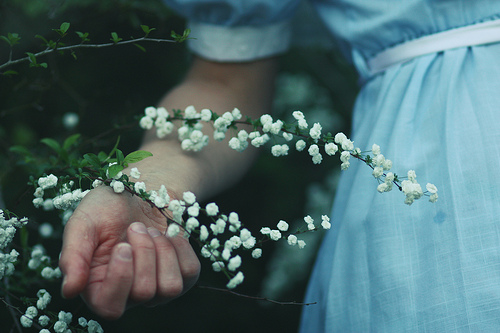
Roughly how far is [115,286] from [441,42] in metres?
0.76

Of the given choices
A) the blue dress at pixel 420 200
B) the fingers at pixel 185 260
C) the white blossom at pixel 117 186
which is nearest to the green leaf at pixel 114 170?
the white blossom at pixel 117 186

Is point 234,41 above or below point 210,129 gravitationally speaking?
above

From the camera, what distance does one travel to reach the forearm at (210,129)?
81 cm

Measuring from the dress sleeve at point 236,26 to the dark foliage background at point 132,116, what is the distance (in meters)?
0.29

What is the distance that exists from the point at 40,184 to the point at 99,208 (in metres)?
0.12

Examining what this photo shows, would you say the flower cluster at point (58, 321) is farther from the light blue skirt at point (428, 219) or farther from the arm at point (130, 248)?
the light blue skirt at point (428, 219)

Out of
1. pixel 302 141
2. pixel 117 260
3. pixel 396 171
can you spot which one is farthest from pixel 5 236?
pixel 396 171

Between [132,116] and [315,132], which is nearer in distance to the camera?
[315,132]

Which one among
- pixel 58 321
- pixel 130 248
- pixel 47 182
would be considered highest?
pixel 47 182

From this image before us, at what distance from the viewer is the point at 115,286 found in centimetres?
54

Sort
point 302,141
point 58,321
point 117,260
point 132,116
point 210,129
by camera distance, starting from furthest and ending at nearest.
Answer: point 132,116 → point 210,129 → point 302,141 → point 58,321 → point 117,260

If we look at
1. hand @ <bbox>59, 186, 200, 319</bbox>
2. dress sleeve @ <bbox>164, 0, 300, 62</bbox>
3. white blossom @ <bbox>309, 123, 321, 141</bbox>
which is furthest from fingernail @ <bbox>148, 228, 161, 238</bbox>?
dress sleeve @ <bbox>164, 0, 300, 62</bbox>

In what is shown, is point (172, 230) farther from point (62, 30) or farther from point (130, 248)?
point (62, 30)

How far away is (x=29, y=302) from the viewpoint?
677mm
